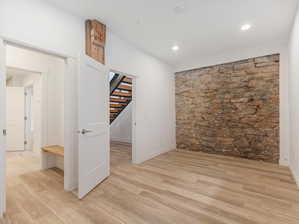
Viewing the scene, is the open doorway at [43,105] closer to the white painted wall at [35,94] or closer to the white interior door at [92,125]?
the white painted wall at [35,94]

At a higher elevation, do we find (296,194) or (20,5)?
(20,5)

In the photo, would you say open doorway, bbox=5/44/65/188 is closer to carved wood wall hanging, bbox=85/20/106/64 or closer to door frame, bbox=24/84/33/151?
carved wood wall hanging, bbox=85/20/106/64

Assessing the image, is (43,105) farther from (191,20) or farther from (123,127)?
(191,20)

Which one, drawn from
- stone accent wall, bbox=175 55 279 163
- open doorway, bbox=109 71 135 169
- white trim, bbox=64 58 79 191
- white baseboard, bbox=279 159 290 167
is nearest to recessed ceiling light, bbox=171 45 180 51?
stone accent wall, bbox=175 55 279 163

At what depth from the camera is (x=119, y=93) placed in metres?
4.54

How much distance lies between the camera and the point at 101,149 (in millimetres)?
2389

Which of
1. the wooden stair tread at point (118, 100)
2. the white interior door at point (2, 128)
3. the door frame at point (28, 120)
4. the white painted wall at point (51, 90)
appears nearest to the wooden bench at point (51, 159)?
the white painted wall at point (51, 90)

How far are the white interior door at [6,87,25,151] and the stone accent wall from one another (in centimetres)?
512

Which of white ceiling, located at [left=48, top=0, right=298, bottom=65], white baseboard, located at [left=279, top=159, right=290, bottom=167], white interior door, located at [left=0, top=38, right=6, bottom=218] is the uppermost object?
white ceiling, located at [left=48, top=0, right=298, bottom=65]

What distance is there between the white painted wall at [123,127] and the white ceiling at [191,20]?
2927 mm

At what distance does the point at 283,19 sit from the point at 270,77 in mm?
1264

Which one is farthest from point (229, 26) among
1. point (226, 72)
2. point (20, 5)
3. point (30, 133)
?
point (30, 133)

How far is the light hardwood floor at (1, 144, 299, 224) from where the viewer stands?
5.11 feet

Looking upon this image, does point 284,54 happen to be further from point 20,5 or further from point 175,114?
point 20,5
